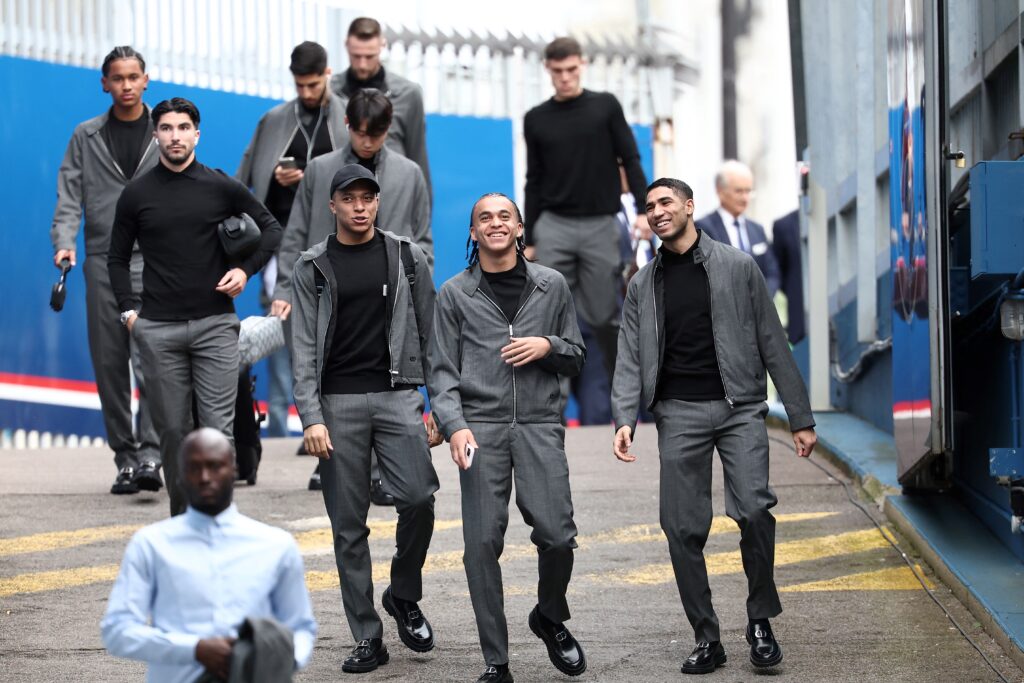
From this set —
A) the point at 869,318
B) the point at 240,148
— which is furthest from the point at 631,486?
the point at 240,148

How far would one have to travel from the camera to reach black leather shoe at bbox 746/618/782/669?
7.32 metres

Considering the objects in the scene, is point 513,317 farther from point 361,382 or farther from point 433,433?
point 361,382

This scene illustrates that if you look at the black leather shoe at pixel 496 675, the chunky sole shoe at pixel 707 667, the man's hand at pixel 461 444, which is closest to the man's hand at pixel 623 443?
the man's hand at pixel 461 444

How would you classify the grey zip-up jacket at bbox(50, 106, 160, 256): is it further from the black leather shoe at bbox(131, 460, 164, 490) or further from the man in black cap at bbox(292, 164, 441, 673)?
the man in black cap at bbox(292, 164, 441, 673)

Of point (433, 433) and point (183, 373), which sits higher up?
point (183, 373)

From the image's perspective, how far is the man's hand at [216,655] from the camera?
14.2 feet

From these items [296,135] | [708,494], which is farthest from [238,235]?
[708,494]

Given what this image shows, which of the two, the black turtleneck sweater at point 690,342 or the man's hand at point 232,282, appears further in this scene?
the man's hand at point 232,282

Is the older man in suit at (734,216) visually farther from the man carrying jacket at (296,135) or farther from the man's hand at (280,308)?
the man's hand at (280,308)

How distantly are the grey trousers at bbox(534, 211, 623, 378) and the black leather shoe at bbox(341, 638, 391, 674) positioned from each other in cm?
505

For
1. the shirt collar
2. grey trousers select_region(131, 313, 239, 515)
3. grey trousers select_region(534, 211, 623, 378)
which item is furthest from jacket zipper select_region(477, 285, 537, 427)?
grey trousers select_region(534, 211, 623, 378)

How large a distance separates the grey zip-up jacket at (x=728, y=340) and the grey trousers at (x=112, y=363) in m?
4.27

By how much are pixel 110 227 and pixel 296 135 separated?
122 centimetres

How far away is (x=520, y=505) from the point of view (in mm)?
7312
